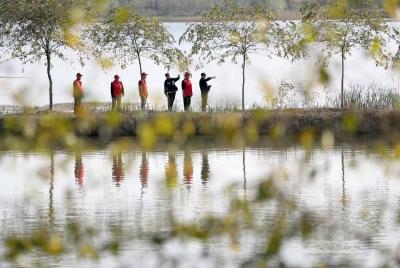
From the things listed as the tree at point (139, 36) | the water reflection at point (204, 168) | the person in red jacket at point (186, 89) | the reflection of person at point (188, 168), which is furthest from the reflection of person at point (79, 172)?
the tree at point (139, 36)

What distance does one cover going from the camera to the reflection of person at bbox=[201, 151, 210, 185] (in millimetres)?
33688

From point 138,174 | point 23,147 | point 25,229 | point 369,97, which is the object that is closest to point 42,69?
point 369,97

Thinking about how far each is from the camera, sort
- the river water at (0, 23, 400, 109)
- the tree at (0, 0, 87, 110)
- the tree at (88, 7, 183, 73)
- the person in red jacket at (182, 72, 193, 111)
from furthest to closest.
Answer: the tree at (88, 7, 183, 73) < the tree at (0, 0, 87, 110) < the person in red jacket at (182, 72, 193, 111) < the river water at (0, 23, 400, 109)

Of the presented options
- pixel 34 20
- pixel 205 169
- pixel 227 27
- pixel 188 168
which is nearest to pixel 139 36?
pixel 227 27

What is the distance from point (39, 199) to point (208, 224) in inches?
948

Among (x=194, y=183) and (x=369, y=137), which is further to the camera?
(x=369, y=137)

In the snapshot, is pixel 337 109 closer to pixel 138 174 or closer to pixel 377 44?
pixel 138 174

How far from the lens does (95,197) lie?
29.7 metres

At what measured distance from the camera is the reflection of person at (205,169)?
33688mm

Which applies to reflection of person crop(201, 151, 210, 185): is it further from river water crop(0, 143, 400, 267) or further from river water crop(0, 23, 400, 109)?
river water crop(0, 23, 400, 109)

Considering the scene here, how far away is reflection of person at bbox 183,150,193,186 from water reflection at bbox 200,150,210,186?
31 cm

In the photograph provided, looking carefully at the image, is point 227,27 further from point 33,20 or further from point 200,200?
point 200,200

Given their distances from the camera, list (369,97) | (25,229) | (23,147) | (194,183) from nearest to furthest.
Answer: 1. (23,147)
2. (25,229)
3. (194,183)
4. (369,97)

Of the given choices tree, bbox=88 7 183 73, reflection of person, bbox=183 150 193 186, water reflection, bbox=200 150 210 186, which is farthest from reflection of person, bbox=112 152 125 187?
tree, bbox=88 7 183 73
